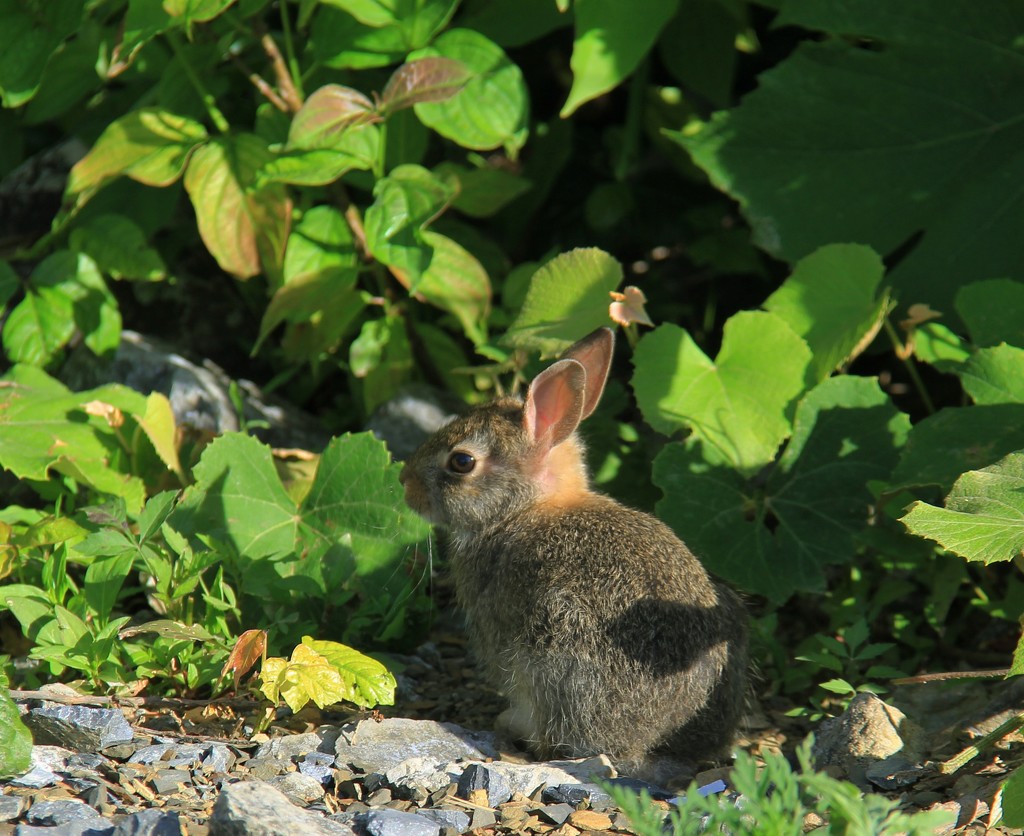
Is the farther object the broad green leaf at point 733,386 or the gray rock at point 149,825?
the broad green leaf at point 733,386

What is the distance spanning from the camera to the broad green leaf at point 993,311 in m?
4.49

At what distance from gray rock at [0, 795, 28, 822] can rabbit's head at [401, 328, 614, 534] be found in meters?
1.80

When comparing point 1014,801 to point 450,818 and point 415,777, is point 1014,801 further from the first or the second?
point 415,777

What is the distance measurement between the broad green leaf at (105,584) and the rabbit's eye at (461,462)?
118 centimetres

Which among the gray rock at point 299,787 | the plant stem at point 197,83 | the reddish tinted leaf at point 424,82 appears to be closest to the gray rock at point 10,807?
the gray rock at point 299,787

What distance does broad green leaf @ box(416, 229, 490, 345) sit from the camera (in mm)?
4945

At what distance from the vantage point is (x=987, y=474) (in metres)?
3.65

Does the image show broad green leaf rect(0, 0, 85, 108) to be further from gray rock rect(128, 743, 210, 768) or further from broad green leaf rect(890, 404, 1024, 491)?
broad green leaf rect(890, 404, 1024, 491)

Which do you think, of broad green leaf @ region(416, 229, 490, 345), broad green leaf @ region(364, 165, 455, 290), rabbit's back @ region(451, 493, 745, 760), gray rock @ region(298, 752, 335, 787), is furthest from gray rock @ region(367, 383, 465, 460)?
gray rock @ region(298, 752, 335, 787)

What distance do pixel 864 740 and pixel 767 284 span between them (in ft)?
10.6

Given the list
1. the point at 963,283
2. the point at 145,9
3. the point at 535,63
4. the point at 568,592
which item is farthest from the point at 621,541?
the point at 535,63

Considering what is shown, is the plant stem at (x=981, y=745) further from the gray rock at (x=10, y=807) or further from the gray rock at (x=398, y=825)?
the gray rock at (x=10, y=807)

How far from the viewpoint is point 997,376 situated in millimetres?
4188

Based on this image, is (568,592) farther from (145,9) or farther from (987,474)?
(145,9)
